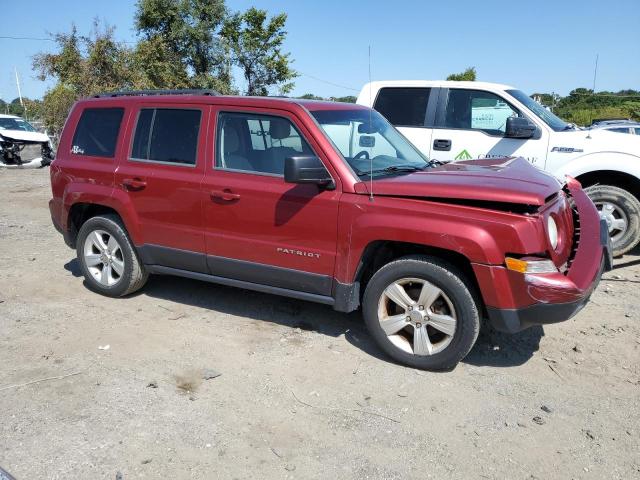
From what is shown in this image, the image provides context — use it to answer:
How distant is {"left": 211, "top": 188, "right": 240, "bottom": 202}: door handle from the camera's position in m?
4.07

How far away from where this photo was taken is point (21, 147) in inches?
660

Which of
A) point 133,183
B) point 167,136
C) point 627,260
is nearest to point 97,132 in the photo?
point 133,183

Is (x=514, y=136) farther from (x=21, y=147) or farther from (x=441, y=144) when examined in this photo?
(x=21, y=147)

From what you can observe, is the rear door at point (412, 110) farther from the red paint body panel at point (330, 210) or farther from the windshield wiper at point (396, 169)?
the windshield wiper at point (396, 169)

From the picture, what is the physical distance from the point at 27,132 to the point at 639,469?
1927 cm

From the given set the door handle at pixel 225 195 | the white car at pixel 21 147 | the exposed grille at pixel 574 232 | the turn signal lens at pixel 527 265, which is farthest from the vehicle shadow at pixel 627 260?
the white car at pixel 21 147

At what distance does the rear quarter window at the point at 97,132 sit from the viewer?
4824mm

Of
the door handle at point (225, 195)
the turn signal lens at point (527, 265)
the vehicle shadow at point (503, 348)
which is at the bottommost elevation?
the vehicle shadow at point (503, 348)

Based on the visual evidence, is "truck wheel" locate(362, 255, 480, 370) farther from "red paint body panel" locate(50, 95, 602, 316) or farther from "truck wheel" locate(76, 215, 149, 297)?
"truck wheel" locate(76, 215, 149, 297)

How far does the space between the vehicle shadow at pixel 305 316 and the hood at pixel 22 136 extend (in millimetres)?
13248

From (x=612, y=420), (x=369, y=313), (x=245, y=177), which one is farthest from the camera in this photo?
(x=245, y=177)

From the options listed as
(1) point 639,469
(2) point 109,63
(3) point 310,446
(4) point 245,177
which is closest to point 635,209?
(1) point 639,469

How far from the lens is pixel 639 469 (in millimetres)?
2674

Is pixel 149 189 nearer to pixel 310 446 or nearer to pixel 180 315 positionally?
pixel 180 315
